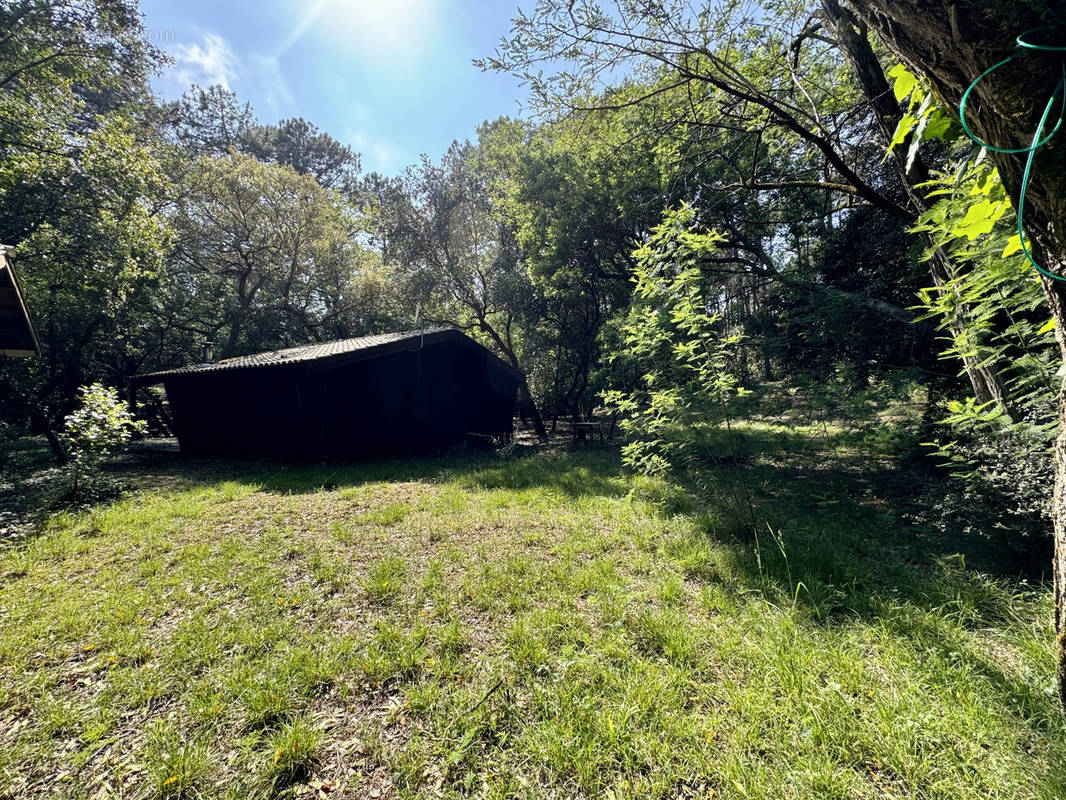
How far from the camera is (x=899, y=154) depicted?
3701mm

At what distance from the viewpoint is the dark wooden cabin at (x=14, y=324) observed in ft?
16.0

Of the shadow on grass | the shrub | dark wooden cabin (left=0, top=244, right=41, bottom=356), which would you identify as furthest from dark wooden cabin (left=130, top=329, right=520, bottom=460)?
dark wooden cabin (left=0, top=244, right=41, bottom=356)

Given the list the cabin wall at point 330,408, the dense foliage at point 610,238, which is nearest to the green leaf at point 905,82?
the dense foliage at point 610,238

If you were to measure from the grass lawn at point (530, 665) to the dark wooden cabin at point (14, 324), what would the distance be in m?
3.06

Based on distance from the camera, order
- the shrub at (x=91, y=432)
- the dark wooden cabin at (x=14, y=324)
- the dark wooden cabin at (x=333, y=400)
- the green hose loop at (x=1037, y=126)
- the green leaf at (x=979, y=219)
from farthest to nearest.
Result: the dark wooden cabin at (x=333, y=400)
the shrub at (x=91, y=432)
the dark wooden cabin at (x=14, y=324)
the green leaf at (x=979, y=219)
the green hose loop at (x=1037, y=126)

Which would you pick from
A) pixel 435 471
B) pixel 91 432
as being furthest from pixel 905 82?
pixel 91 432

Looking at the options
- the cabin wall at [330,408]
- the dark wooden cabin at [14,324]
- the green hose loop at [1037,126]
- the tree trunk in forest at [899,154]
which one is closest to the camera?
the green hose loop at [1037,126]

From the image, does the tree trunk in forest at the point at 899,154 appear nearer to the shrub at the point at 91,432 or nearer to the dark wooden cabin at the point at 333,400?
→ the dark wooden cabin at the point at 333,400

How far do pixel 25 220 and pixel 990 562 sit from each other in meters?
19.9

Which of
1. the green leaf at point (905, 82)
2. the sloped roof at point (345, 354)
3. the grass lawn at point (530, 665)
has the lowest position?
the grass lawn at point (530, 665)

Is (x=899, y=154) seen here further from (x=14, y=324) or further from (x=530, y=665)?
(x=14, y=324)

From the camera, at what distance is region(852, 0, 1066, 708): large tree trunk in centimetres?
104

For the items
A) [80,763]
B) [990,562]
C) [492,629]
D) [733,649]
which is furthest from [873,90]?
[80,763]

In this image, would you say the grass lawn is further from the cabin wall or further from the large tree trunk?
A: the cabin wall
